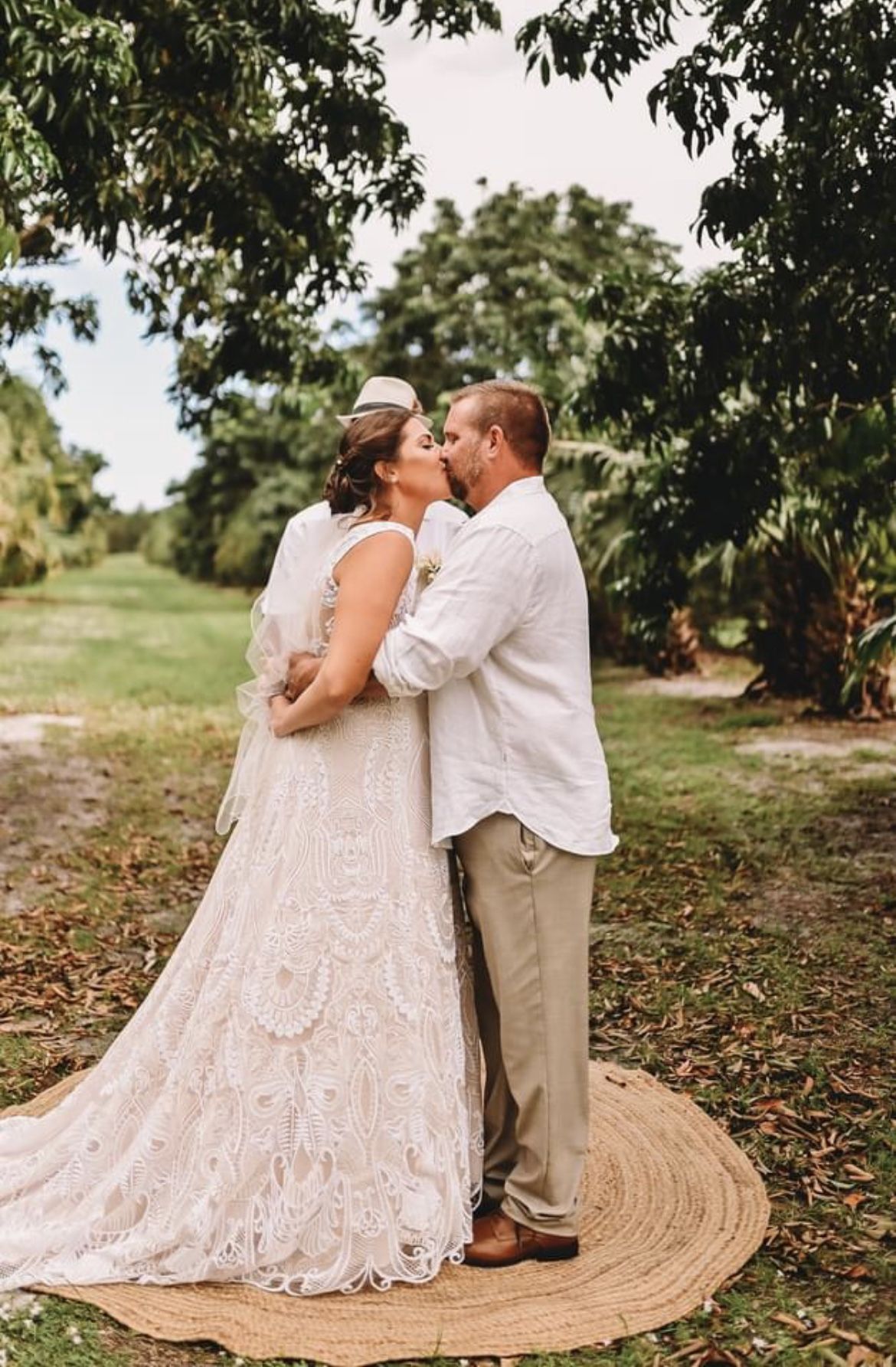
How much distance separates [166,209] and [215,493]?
3617 cm

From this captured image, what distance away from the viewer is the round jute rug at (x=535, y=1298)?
3.45 m

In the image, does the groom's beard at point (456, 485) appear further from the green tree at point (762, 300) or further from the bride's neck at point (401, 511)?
the green tree at point (762, 300)

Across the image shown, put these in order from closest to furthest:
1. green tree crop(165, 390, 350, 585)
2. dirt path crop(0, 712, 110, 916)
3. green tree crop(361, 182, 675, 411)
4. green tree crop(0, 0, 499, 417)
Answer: green tree crop(0, 0, 499, 417), dirt path crop(0, 712, 110, 916), green tree crop(361, 182, 675, 411), green tree crop(165, 390, 350, 585)

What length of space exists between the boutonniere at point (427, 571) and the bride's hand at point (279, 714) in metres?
0.53

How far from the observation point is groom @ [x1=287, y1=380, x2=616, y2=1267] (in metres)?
3.72

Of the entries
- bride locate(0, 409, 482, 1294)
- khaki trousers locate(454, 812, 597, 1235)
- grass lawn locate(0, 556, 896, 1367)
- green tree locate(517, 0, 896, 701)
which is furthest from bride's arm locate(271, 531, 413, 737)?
green tree locate(517, 0, 896, 701)

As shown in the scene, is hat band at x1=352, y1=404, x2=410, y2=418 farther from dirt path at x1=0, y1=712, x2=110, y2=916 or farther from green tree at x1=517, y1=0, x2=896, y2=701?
dirt path at x1=0, y1=712, x2=110, y2=916

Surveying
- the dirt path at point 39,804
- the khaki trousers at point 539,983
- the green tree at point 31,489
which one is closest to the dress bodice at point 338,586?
the khaki trousers at point 539,983

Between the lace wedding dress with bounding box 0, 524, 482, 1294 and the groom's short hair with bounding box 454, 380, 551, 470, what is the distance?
441 mm

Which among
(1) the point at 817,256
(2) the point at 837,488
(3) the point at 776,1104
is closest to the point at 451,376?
(2) the point at 837,488

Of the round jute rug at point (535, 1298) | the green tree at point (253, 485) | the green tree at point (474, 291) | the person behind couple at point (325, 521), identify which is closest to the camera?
the round jute rug at point (535, 1298)

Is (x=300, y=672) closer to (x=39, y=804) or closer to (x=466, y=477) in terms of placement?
(x=466, y=477)

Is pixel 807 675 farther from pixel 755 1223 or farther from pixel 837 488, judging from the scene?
pixel 755 1223

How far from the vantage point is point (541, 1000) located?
3.79 metres
